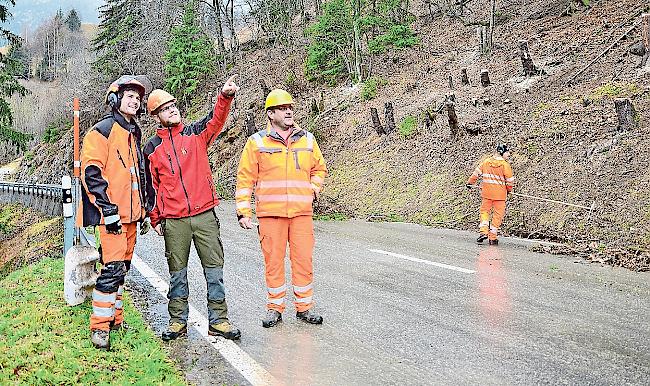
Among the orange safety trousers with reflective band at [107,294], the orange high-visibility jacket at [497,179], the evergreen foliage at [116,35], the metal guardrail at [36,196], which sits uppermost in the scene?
the evergreen foliage at [116,35]

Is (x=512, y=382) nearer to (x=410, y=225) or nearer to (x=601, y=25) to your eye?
(x=410, y=225)

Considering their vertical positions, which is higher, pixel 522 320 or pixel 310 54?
pixel 310 54

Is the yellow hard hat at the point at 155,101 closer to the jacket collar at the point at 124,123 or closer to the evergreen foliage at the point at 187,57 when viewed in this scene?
the jacket collar at the point at 124,123

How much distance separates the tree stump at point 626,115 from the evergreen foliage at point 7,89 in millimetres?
19682

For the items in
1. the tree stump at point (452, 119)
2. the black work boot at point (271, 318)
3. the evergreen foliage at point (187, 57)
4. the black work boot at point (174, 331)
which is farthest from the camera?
the evergreen foliage at point (187, 57)

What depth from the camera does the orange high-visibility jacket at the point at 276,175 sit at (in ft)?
19.6

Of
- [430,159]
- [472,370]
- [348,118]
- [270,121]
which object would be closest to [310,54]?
[348,118]

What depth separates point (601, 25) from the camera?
19.7 meters

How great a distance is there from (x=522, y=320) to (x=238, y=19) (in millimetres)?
40298

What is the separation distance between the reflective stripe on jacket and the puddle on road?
119 centimetres

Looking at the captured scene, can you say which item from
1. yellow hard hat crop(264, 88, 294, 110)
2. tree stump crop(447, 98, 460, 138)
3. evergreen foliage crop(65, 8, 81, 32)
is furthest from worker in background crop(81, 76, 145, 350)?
evergreen foliage crop(65, 8, 81, 32)

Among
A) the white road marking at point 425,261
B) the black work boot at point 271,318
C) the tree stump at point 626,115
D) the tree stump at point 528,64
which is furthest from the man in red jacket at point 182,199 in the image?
the tree stump at point 528,64

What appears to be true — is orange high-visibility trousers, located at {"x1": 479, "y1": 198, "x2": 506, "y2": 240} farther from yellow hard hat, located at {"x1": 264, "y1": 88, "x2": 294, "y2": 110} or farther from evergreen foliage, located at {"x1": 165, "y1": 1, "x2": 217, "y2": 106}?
evergreen foliage, located at {"x1": 165, "y1": 1, "x2": 217, "y2": 106}

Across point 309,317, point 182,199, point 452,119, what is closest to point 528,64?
point 452,119
